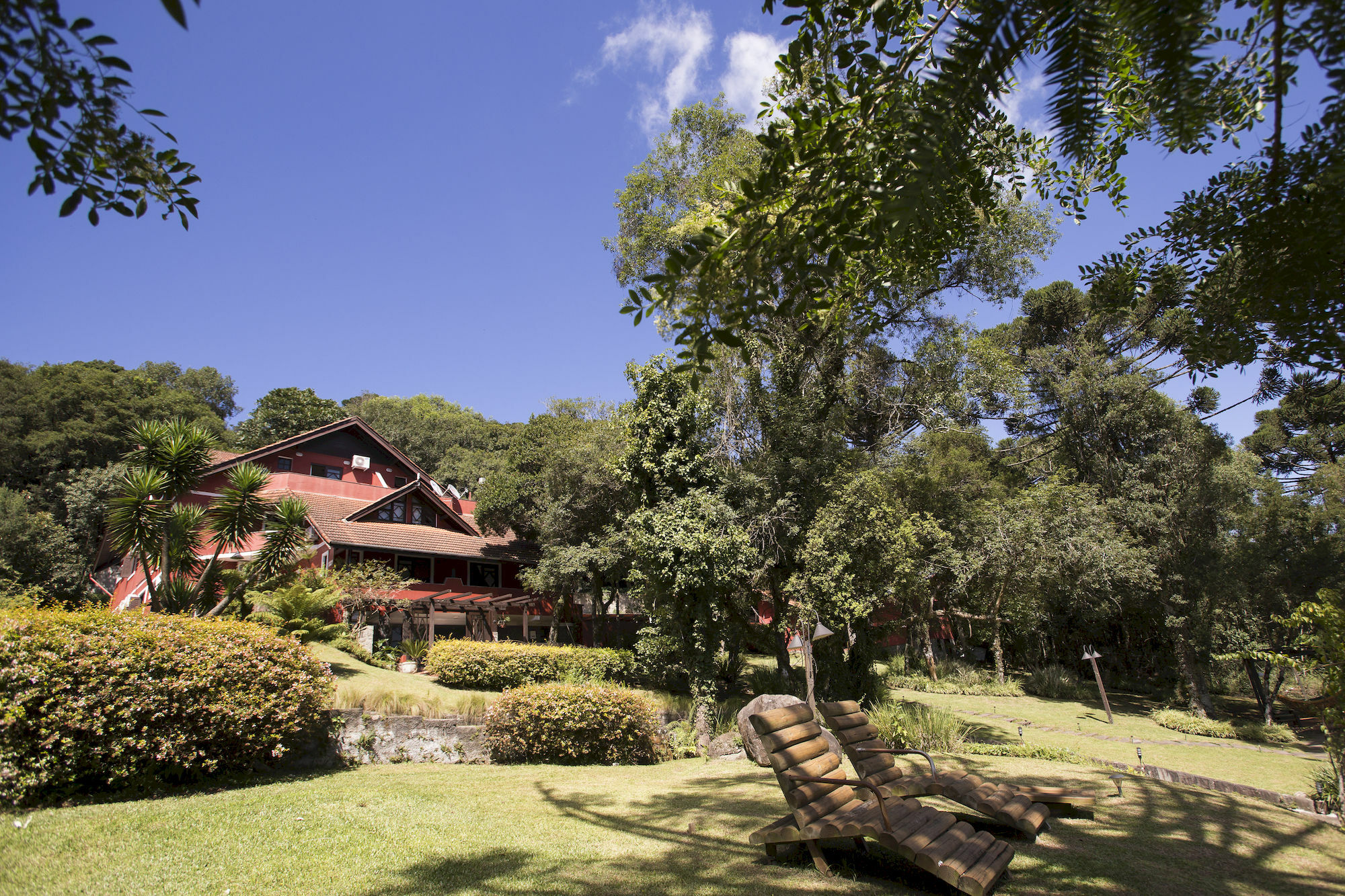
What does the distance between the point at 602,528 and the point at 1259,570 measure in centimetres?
1969

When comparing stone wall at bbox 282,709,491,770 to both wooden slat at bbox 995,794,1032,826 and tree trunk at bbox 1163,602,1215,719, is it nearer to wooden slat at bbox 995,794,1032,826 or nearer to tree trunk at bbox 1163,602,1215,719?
wooden slat at bbox 995,794,1032,826

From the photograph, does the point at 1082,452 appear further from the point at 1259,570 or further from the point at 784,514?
the point at 784,514

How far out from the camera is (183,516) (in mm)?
12570

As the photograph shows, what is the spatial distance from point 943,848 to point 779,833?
1232 millimetres

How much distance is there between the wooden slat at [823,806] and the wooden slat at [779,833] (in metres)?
0.09

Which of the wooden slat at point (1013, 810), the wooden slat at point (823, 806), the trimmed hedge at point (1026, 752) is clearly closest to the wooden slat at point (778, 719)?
the wooden slat at point (823, 806)

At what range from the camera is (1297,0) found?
2.21 meters

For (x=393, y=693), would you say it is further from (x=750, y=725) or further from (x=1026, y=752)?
(x=1026, y=752)

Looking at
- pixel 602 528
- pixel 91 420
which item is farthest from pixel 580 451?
pixel 91 420

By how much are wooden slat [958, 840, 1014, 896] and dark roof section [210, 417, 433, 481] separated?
26178mm

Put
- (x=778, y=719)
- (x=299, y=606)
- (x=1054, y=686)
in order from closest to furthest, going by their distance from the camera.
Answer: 1. (x=778, y=719)
2. (x=299, y=606)
3. (x=1054, y=686)

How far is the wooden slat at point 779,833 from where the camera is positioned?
4957 millimetres

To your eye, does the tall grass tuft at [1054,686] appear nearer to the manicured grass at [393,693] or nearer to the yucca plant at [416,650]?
the manicured grass at [393,693]

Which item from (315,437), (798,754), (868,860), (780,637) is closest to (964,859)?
(868,860)
